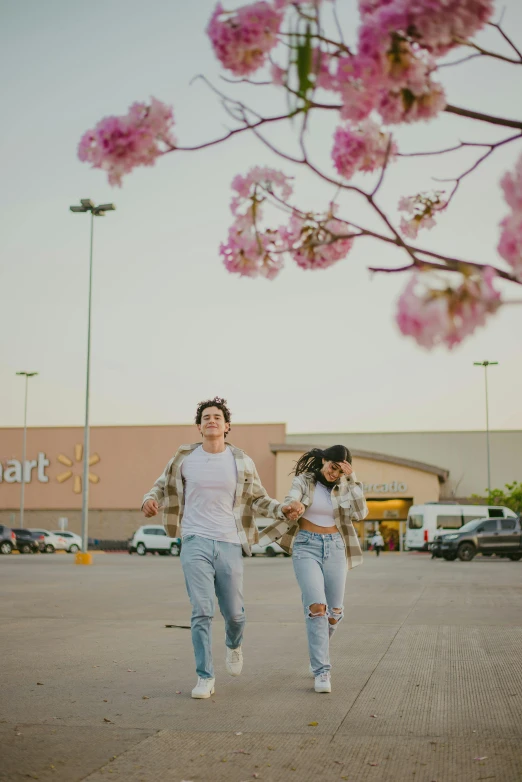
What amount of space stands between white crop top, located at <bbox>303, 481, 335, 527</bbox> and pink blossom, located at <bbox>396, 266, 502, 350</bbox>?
4.86 metres

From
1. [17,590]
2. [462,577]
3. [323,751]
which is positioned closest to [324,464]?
[323,751]

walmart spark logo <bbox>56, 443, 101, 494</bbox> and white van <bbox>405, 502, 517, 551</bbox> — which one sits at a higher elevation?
walmart spark logo <bbox>56, 443, 101, 494</bbox>

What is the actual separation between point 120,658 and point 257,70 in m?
6.80

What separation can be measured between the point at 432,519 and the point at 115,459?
25235mm

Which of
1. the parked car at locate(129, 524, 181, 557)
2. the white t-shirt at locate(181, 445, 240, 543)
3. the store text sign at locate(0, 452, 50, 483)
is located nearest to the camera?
the white t-shirt at locate(181, 445, 240, 543)

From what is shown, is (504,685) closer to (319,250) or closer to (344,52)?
(319,250)

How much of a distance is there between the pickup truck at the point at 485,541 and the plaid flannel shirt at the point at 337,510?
93.3ft

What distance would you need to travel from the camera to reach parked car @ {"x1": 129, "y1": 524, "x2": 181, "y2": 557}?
4828 cm

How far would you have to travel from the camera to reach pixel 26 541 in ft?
161

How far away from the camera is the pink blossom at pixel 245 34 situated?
9.39 ft

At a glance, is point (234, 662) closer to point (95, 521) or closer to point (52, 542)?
point (52, 542)

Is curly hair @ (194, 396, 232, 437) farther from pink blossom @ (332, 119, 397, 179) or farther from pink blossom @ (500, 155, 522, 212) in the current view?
pink blossom @ (500, 155, 522, 212)

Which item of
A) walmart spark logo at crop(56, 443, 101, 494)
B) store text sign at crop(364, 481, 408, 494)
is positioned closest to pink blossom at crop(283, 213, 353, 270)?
store text sign at crop(364, 481, 408, 494)

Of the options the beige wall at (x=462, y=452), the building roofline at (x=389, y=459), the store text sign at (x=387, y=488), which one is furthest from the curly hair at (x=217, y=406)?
the beige wall at (x=462, y=452)
